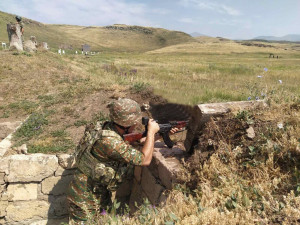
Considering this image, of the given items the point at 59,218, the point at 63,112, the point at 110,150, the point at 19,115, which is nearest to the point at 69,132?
the point at 63,112

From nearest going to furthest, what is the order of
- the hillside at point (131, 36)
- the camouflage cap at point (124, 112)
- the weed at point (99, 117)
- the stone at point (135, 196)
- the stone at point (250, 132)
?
the camouflage cap at point (124, 112) → the stone at point (250, 132) → the stone at point (135, 196) → the weed at point (99, 117) → the hillside at point (131, 36)

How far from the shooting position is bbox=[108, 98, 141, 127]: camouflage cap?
3049 millimetres

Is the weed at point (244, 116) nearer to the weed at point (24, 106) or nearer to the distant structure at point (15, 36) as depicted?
the weed at point (24, 106)

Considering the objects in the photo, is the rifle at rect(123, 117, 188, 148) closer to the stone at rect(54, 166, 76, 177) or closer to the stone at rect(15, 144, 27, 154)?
the stone at rect(54, 166, 76, 177)

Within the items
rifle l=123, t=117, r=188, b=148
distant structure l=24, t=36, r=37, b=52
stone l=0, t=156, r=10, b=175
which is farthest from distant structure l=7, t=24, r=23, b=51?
rifle l=123, t=117, r=188, b=148

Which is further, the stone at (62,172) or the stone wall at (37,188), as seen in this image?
the stone at (62,172)

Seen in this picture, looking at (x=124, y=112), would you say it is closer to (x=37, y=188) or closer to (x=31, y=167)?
(x=31, y=167)

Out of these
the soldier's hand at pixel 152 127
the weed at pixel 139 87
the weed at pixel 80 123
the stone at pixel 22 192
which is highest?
the weed at pixel 139 87

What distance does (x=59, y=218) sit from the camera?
4.95m

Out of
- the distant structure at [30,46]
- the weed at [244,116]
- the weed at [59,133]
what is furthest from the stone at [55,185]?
the distant structure at [30,46]

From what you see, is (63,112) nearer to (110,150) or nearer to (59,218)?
(59,218)

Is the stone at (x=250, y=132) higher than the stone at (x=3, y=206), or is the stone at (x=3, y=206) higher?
the stone at (x=250, y=132)

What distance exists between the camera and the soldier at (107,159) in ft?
9.71

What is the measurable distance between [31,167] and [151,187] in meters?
2.71
